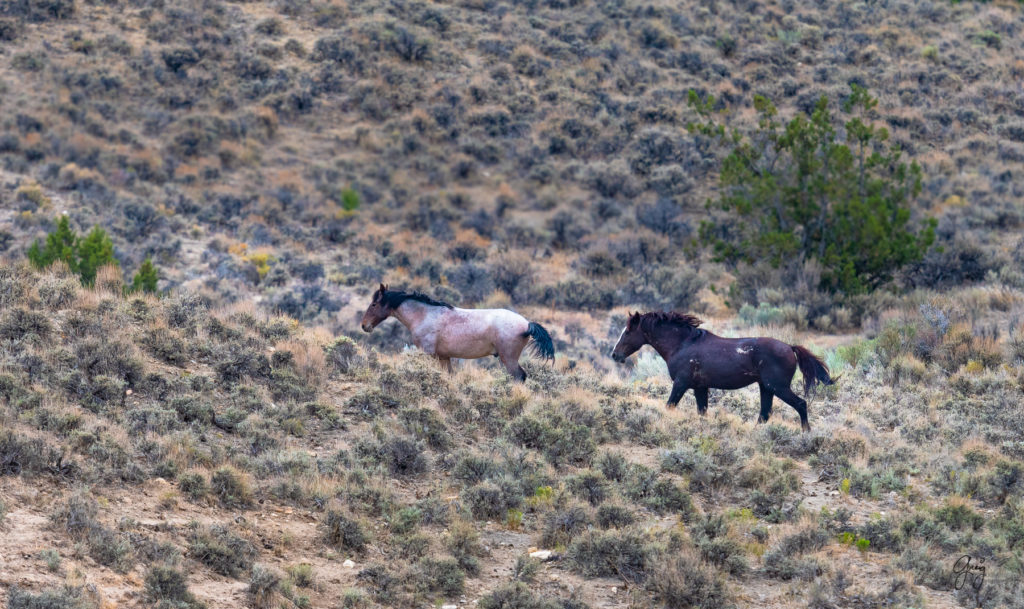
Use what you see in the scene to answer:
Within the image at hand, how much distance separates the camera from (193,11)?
43875 millimetres

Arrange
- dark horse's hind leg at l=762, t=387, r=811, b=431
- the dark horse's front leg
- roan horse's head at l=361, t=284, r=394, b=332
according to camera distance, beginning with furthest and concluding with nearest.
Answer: roan horse's head at l=361, t=284, r=394, b=332 → the dark horse's front leg → dark horse's hind leg at l=762, t=387, r=811, b=431

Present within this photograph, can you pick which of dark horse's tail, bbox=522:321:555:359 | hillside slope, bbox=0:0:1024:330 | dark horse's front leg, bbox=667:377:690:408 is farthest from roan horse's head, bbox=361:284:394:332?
hillside slope, bbox=0:0:1024:330

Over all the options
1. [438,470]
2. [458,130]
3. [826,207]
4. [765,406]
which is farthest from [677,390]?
[458,130]

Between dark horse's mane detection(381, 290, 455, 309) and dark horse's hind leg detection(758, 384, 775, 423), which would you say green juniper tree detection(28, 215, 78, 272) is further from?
dark horse's hind leg detection(758, 384, 775, 423)

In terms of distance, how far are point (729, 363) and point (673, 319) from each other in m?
1.01

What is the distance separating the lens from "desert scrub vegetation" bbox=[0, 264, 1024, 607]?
26.1 ft

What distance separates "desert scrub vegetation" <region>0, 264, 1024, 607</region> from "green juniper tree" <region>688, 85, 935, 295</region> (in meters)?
9.49

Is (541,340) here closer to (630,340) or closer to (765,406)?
(630,340)

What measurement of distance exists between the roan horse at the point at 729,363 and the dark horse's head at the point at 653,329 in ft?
0.04

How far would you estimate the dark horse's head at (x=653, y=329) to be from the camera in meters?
13.0

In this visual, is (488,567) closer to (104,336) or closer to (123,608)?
(123,608)

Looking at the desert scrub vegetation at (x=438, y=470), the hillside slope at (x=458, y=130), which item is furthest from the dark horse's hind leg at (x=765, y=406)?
the hillside slope at (x=458, y=130)

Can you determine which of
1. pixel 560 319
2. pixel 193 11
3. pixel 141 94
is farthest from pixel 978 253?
pixel 193 11

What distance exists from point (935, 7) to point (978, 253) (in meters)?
30.7
